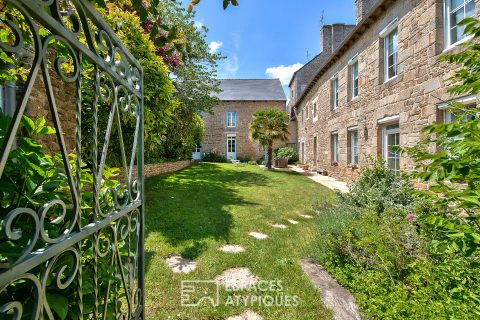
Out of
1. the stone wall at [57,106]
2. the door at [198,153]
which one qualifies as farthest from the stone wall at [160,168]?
the door at [198,153]

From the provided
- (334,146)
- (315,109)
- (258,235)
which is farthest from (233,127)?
(258,235)

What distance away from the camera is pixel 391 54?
7.24 metres

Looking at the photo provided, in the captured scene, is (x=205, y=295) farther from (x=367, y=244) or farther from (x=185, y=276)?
(x=367, y=244)

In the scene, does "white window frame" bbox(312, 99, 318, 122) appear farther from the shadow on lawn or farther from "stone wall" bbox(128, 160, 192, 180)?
the shadow on lawn

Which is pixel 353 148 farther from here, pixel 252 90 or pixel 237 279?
pixel 252 90

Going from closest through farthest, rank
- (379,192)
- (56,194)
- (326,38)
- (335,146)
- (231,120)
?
(56,194) < (379,192) < (335,146) < (326,38) < (231,120)

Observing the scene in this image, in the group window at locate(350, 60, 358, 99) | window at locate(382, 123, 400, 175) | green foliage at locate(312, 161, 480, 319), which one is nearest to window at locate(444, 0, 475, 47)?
window at locate(382, 123, 400, 175)

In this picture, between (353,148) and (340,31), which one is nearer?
(353,148)

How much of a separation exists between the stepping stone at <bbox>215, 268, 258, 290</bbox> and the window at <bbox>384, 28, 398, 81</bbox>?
6.78 meters

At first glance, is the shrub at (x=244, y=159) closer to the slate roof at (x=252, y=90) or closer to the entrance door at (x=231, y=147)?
the entrance door at (x=231, y=147)

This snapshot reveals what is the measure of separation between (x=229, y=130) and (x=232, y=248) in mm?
21531

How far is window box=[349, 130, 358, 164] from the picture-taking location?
9938 millimetres

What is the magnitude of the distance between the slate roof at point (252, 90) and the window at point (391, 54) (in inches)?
714

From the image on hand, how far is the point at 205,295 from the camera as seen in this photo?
2.64 metres
